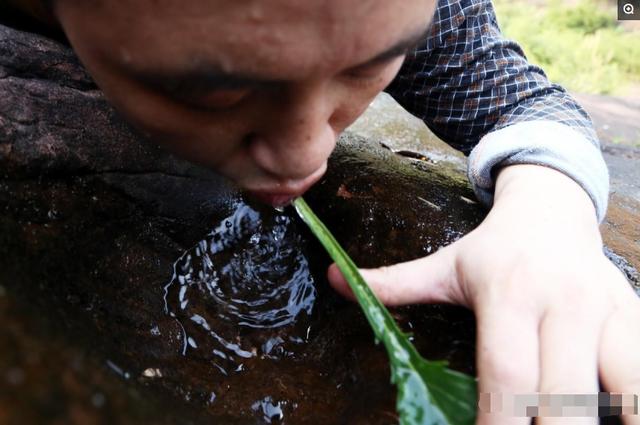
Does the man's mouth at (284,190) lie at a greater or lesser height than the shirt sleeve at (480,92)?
greater

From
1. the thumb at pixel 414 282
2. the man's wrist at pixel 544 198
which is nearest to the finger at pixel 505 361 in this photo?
the thumb at pixel 414 282

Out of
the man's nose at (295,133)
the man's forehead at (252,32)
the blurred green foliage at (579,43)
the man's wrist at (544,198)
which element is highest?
the man's forehead at (252,32)

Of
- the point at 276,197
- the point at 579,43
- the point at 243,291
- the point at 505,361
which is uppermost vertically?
the point at 276,197

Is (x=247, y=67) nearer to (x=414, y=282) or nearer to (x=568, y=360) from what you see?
(x=414, y=282)

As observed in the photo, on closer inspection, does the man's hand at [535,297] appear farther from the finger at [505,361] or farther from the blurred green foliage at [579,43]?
the blurred green foliage at [579,43]

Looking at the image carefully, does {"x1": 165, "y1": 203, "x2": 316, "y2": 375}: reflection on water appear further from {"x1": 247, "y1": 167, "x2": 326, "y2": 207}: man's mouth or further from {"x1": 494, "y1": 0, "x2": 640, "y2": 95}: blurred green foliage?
{"x1": 494, "y1": 0, "x2": 640, "y2": 95}: blurred green foliage

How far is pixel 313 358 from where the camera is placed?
122cm

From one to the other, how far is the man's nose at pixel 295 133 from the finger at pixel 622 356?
62 cm

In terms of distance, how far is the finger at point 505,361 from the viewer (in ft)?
3.14

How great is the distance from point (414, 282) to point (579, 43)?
8280mm

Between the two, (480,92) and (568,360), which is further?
(480,92)

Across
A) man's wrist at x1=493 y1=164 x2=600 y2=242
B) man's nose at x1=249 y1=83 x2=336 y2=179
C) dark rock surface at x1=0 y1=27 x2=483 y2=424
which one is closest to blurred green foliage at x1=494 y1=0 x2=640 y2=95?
man's wrist at x1=493 y1=164 x2=600 y2=242

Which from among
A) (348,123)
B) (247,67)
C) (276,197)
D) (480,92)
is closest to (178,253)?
(276,197)

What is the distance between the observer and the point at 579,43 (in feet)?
26.9
